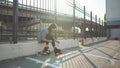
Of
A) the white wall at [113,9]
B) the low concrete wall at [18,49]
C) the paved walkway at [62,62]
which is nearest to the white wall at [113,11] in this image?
the white wall at [113,9]

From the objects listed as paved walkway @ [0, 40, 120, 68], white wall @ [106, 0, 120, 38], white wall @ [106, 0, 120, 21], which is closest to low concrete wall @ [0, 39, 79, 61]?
paved walkway @ [0, 40, 120, 68]

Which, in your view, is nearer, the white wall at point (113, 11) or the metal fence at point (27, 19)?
the metal fence at point (27, 19)

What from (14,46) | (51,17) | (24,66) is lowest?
(24,66)

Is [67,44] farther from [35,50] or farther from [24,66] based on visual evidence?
[24,66]

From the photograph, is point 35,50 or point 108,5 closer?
point 35,50

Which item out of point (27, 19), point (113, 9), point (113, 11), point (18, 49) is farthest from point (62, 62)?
point (113, 9)

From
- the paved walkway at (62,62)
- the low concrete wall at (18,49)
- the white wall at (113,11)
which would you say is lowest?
the paved walkway at (62,62)

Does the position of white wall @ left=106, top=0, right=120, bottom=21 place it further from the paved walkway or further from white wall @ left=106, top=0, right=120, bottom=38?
the paved walkway

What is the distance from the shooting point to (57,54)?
8.38 meters

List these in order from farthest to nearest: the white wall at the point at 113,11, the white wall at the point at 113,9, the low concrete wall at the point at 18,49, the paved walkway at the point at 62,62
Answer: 1. the white wall at the point at 113,9
2. the white wall at the point at 113,11
3. the low concrete wall at the point at 18,49
4. the paved walkway at the point at 62,62

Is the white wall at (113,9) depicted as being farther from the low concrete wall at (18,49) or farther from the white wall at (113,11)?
the low concrete wall at (18,49)

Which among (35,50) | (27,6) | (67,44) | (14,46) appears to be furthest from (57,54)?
(67,44)

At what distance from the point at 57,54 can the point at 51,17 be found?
11.5 ft

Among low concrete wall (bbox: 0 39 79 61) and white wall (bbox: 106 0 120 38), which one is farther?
white wall (bbox: 106 0 120 38)
